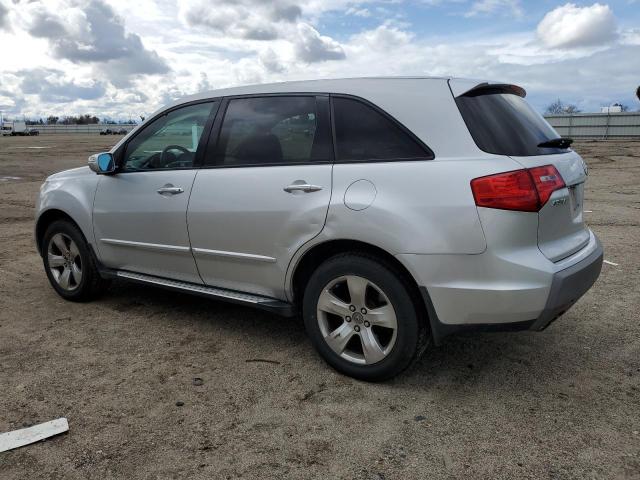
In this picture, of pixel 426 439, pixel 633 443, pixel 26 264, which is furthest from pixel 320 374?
pixel 26 264

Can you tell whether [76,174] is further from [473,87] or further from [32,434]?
[473,87]

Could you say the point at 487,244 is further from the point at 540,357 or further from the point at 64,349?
the point at 64,349

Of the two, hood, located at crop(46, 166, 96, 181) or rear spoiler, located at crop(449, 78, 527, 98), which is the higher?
rear spoiler, located at crop(449, 78, 527, 98)

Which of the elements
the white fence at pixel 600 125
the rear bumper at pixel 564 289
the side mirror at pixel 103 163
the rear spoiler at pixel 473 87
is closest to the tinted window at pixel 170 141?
the side mirror at pixel 103 163

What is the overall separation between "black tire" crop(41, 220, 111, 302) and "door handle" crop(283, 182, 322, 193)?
2.20 metres

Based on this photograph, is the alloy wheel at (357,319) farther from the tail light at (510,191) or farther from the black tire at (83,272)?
the black tire at (83,272)

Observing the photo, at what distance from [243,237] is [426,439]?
1.66 metres

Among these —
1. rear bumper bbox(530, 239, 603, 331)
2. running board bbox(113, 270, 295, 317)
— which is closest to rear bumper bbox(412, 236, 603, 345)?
rear bumper bbox(530, 239, 603, 331)

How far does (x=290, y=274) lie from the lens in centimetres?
352

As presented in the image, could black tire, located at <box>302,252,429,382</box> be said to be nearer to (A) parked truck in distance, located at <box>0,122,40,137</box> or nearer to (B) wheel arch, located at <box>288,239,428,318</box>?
(B) wheel arch, located at <box>288,239,428,318</box>

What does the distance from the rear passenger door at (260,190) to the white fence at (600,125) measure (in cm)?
3392

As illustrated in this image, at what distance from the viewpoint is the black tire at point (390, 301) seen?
3086 millimetres

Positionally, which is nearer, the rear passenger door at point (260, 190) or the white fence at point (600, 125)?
the rear passenger door at point (260, 190)

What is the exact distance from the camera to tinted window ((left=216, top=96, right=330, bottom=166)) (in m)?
3.48
